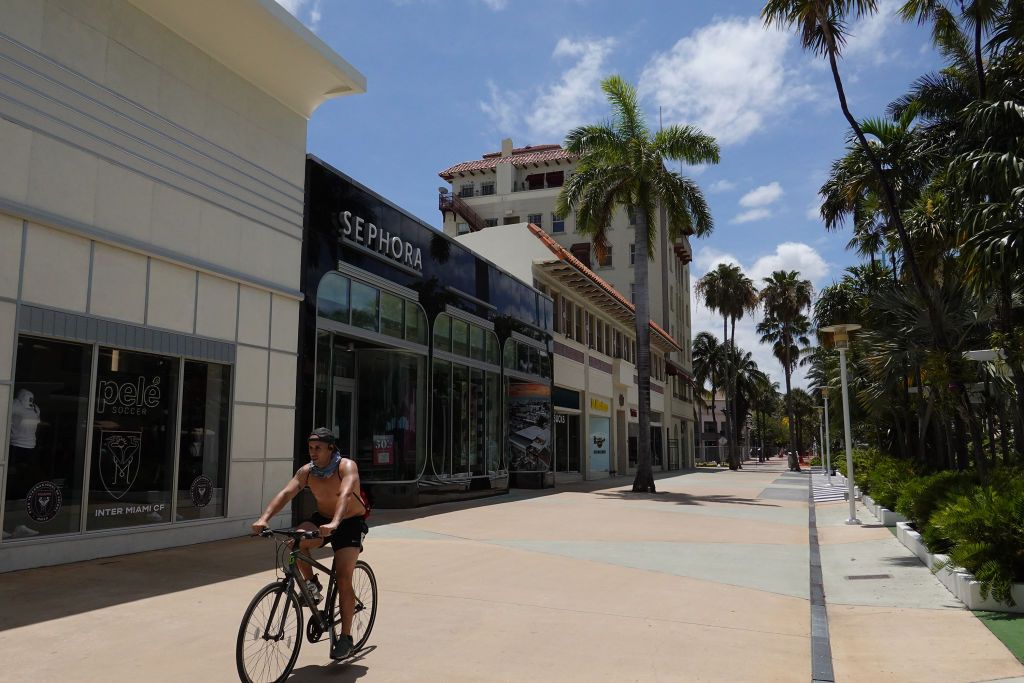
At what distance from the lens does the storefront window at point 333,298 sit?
49.0 feet

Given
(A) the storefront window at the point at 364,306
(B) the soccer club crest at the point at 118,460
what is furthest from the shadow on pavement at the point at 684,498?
(B) the soccer club crest at the point at 118,460

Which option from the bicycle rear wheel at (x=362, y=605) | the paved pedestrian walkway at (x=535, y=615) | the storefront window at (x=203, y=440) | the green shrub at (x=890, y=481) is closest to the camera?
the paved pedestrian walkway at (x=535, y=615)

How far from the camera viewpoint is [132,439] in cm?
1078

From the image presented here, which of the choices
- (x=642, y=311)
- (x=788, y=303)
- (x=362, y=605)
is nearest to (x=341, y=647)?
(x=362, y=605)

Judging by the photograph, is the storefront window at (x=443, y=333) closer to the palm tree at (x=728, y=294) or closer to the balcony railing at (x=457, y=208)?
the balcony railing at (x=457, y=208)

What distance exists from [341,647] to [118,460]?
21.8ft

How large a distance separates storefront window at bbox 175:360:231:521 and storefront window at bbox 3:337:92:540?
179 cm

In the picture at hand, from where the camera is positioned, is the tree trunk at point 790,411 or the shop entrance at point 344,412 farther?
the tree trunk at point 790,411

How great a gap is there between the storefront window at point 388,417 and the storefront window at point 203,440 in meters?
5.18

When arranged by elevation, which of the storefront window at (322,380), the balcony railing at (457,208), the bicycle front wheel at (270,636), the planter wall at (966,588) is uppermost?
the balcony railing at (457,208)

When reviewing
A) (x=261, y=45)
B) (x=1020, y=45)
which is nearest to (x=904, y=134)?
(x=1020, y=45)

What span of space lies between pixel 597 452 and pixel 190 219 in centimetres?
2645

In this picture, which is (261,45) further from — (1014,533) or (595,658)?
(1014,533)

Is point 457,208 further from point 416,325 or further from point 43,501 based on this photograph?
point 43,501
